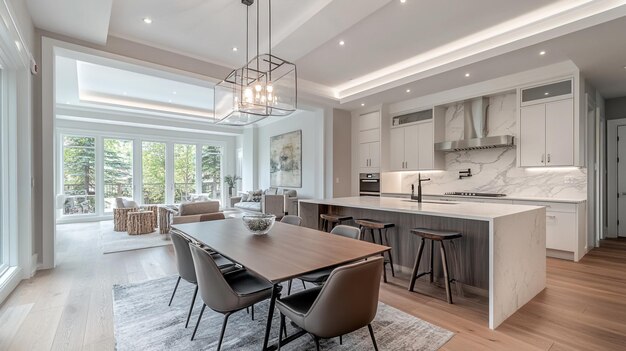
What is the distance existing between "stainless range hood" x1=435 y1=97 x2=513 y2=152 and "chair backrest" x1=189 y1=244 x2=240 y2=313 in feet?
15.6

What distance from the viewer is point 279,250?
2.03m

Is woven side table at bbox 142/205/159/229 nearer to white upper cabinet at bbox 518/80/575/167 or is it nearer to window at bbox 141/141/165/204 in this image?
window at bbox 141/141/165/204

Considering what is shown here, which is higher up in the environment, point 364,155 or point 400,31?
point 400,31

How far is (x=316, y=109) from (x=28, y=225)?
5300 mm

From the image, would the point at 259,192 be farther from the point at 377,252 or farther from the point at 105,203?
the point at 377,252

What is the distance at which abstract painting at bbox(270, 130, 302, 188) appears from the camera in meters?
8.40

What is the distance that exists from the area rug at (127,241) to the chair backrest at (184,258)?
3.15 metres

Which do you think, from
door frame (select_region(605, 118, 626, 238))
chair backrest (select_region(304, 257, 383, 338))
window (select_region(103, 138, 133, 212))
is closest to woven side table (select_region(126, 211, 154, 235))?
window (select_region(103, 138, 133, 212))

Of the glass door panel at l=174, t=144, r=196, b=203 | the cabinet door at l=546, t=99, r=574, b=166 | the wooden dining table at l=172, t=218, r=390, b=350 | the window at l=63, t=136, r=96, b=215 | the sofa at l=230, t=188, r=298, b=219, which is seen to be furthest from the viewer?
the glass door panel at l=174, t=144, r=196, b=203

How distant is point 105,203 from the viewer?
8500 mm

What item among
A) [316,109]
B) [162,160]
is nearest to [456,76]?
[316,109]

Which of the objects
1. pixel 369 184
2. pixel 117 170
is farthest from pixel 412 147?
pixel 117 170

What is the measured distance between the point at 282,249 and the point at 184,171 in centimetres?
907

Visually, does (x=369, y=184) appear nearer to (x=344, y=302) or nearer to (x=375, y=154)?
(x=375, y=154)
